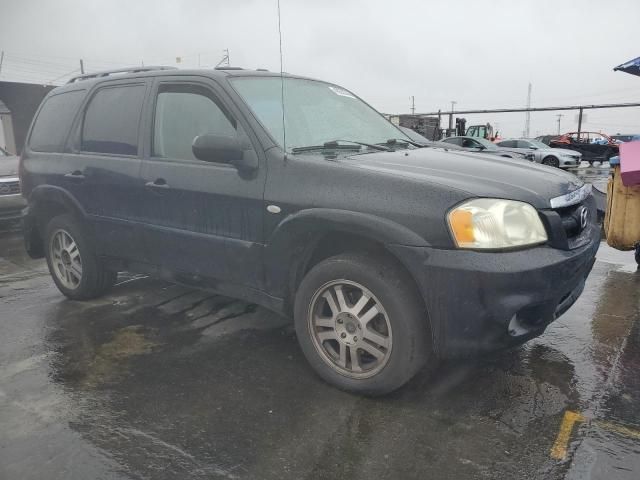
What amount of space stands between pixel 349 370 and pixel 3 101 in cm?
2272

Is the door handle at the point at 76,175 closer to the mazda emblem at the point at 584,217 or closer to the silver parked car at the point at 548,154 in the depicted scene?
the mazda emblem at the point at 584,217

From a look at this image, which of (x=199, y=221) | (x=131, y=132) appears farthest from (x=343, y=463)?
(x=131, y=132)

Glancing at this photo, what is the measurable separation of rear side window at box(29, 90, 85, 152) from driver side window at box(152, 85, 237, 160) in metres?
1.11

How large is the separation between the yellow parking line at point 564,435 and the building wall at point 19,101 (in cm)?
2271

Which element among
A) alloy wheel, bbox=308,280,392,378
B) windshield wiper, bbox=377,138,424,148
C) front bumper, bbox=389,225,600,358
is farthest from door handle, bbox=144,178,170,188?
front bumper, bbox=389,225,600,358

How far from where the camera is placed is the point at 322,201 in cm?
273

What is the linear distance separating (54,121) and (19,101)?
19.8m

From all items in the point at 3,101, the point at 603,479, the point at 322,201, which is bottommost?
the point at 603,479

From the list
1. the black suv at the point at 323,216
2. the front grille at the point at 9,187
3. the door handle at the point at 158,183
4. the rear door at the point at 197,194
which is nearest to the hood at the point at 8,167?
the front grille at the point at 9,187

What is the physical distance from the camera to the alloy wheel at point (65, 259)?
434cm

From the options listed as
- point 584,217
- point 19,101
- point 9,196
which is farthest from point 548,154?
point 19,101

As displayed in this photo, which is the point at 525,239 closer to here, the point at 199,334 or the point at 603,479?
the point at 603,479

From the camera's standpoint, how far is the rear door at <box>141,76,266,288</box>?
306 cm

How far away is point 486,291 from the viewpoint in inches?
92.7
